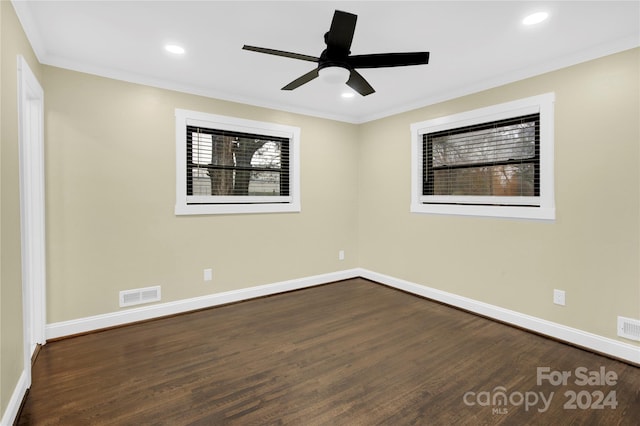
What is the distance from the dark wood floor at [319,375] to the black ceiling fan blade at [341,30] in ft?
7.54

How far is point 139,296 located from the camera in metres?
3.46

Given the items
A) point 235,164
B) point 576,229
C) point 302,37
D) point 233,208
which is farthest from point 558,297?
point 235,164

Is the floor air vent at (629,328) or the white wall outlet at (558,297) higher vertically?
the white wall outlet at (558,297)

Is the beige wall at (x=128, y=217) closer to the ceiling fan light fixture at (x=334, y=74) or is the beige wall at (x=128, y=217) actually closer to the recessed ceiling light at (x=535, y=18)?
the ceiling fan light fixture at (x=334, y=74)

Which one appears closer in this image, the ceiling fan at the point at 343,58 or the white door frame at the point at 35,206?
the ceiling fan at the point at 343,58

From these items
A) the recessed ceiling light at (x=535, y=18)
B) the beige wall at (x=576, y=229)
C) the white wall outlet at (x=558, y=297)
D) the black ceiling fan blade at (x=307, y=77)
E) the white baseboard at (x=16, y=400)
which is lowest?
→ the white baseboard at (x=16, y=400)

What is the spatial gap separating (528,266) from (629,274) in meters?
0.75

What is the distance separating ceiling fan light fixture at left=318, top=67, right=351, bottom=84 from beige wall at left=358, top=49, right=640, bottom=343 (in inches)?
79.7

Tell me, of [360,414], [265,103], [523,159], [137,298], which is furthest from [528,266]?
[137,298]

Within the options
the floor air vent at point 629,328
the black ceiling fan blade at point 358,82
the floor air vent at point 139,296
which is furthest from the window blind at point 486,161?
the floor air vent at point 139,296

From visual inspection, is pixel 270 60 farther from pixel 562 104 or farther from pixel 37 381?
pixel 37 381

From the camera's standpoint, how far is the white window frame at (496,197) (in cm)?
309

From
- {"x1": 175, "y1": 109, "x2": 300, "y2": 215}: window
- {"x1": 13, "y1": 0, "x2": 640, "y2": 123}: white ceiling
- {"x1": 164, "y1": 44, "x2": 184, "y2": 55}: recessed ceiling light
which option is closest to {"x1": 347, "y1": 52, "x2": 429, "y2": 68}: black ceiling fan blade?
{"x1": 13, "y1": 0, "x2": 640, "y2": 123}: white ceiling

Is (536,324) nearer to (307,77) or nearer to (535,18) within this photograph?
(535,18)
